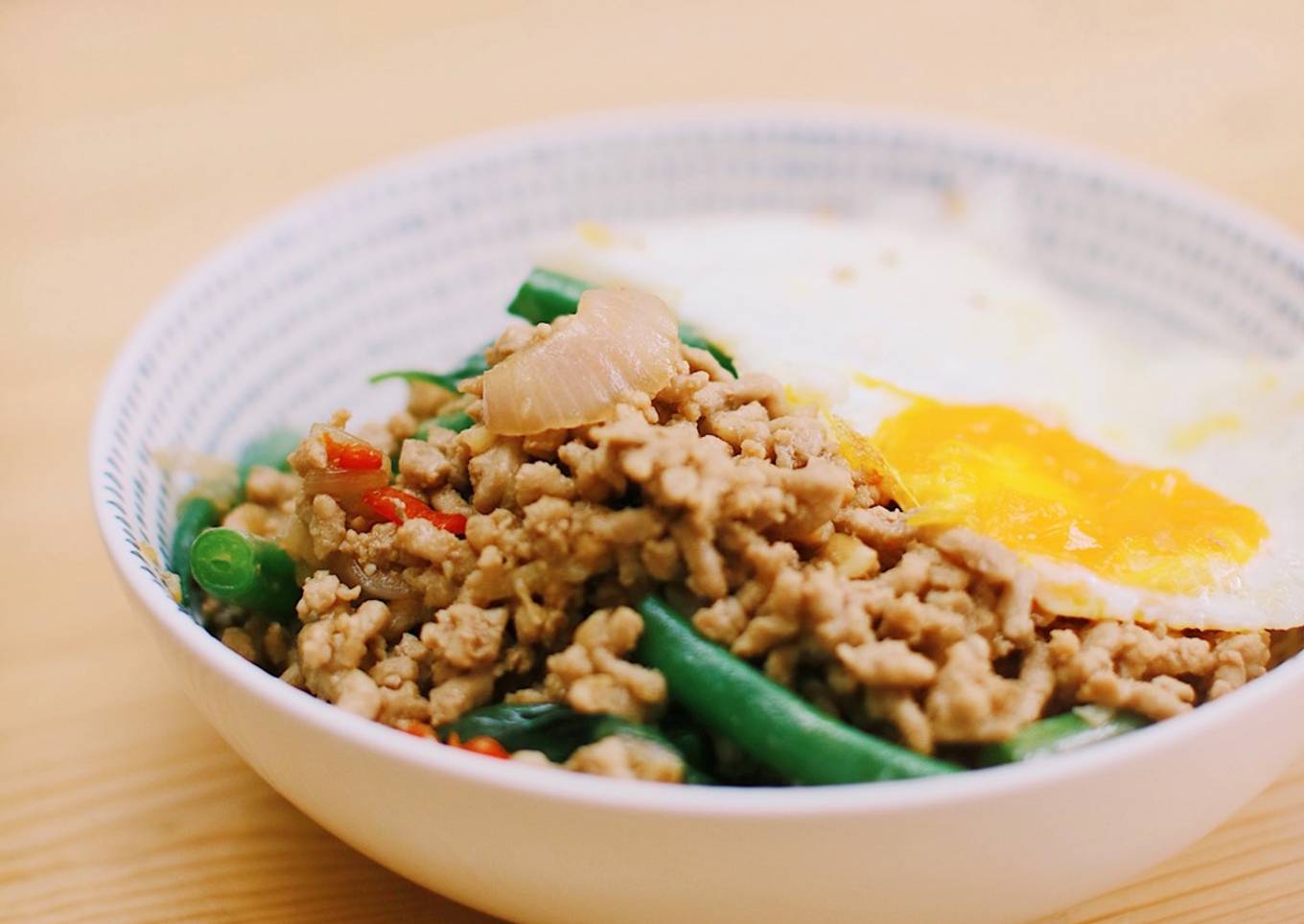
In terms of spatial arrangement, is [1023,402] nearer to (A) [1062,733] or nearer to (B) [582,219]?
(A) [1062,733]

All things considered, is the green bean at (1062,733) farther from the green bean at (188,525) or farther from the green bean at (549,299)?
the green bean at (188,525)

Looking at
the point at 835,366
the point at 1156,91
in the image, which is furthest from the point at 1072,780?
the point at 1156,91

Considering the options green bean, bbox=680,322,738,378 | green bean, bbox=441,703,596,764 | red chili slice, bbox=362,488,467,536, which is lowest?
green bean, bbox=441,703,596,764

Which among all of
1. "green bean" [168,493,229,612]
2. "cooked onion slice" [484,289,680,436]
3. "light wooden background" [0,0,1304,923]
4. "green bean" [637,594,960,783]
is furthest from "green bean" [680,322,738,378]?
"light wooden background" [0,0,1304,923]

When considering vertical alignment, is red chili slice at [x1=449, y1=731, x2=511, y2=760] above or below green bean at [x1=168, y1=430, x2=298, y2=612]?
above

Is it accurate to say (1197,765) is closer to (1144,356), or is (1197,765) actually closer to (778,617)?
(778,617)

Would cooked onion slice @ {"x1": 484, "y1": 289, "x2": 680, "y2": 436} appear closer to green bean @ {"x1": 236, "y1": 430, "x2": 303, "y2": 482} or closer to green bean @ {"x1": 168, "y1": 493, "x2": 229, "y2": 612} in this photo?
green bean @ {"x1": 168, "y1": 493, "x2": 229, "y2": 612}
